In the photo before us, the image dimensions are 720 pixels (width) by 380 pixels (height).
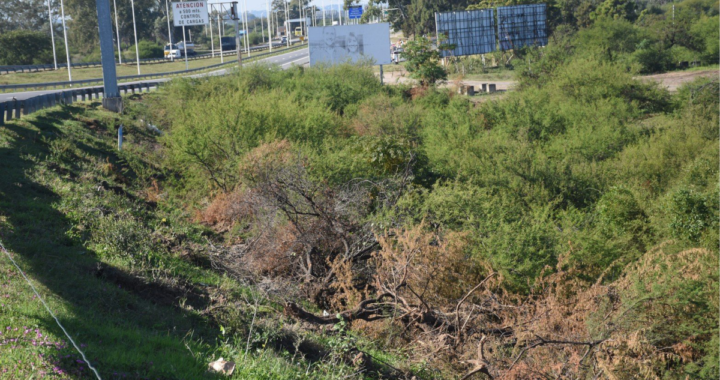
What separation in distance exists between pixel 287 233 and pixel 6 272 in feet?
17.5

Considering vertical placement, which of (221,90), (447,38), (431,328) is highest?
(447,38)

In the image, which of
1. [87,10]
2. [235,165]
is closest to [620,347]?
[235,165]

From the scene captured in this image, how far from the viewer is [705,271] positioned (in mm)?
8539

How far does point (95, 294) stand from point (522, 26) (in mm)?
47067

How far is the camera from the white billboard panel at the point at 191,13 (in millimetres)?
49781

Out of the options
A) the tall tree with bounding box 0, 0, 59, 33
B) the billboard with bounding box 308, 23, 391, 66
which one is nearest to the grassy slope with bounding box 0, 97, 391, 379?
the billboard with bounding box 308, 23, 391, 66

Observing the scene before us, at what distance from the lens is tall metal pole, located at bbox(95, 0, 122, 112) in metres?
23.9

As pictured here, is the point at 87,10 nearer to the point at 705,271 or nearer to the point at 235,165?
the point at 235,165

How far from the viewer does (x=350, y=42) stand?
42.5 m

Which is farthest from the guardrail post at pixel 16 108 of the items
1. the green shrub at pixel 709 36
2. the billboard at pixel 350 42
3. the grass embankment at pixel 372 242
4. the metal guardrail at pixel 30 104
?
the green shrub at pixel 709 36

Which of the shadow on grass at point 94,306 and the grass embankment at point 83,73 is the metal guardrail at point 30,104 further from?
the grass embankment at point 83,73

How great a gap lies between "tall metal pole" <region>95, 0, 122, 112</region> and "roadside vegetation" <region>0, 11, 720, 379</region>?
3.27 m

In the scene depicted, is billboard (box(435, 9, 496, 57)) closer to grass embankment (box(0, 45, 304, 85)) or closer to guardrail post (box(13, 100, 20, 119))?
grass embankment (box(0, 45, 304, 85))

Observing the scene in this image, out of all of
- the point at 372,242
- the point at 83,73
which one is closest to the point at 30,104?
the point at 372,242
